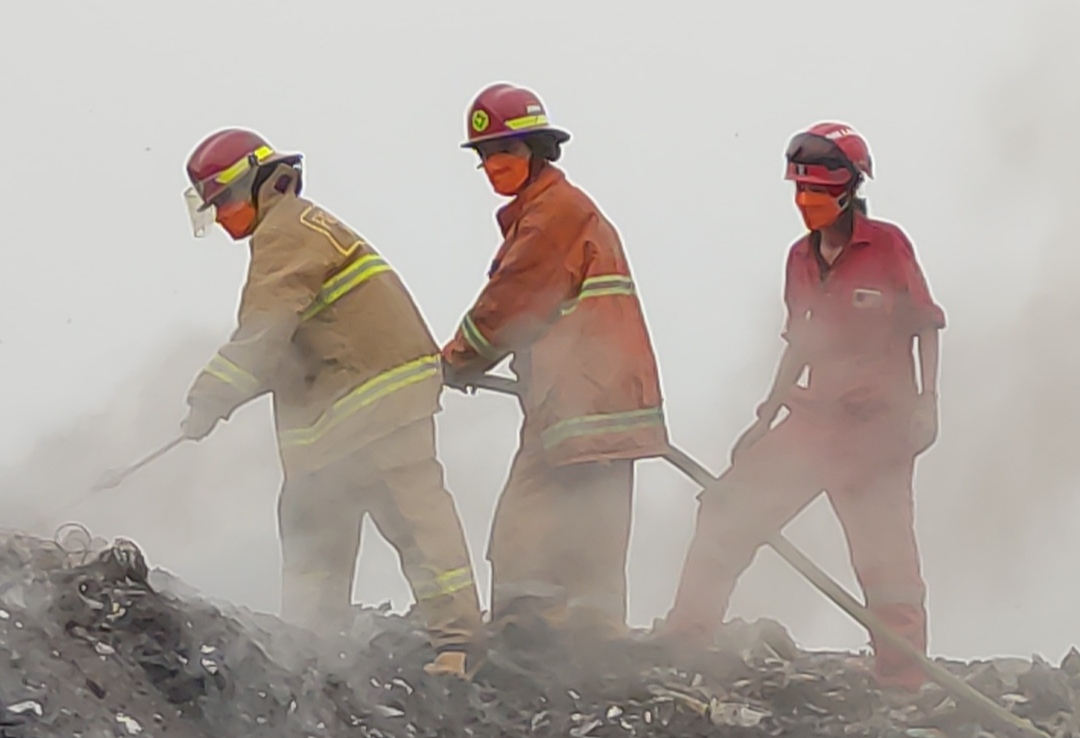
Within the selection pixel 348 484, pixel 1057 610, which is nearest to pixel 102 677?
pixel 348 484

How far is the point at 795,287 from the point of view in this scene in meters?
2.04

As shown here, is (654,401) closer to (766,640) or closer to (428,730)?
(766,640)

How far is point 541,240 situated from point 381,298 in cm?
24

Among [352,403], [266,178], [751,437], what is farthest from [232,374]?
[751,437]

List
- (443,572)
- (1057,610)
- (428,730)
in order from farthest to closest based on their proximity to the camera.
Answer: (1057,610), (443,572), (428,730)

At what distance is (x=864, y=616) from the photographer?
6.43 ft

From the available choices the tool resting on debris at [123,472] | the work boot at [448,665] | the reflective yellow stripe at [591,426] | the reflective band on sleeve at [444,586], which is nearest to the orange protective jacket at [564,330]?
the reflective yellow stripe at [591,426]

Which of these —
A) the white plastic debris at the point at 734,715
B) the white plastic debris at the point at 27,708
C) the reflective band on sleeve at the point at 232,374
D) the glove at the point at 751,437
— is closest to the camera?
the white plastic debris at the point at 27,708

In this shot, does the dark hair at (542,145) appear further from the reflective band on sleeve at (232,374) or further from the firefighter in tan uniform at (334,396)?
the reflective band on sleeve at (232,374)

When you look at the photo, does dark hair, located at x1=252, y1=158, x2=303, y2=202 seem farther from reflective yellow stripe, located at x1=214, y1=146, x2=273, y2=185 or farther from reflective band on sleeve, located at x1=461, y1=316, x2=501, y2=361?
reflective band on sleeve, located at x1=461, y1=316, x2=501, y2=361

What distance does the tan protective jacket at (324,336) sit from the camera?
6.28 feet

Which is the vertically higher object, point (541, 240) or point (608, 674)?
point (541, 240)

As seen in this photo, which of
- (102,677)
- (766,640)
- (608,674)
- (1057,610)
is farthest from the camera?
(1057,610)

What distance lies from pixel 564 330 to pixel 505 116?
1.03 feet
